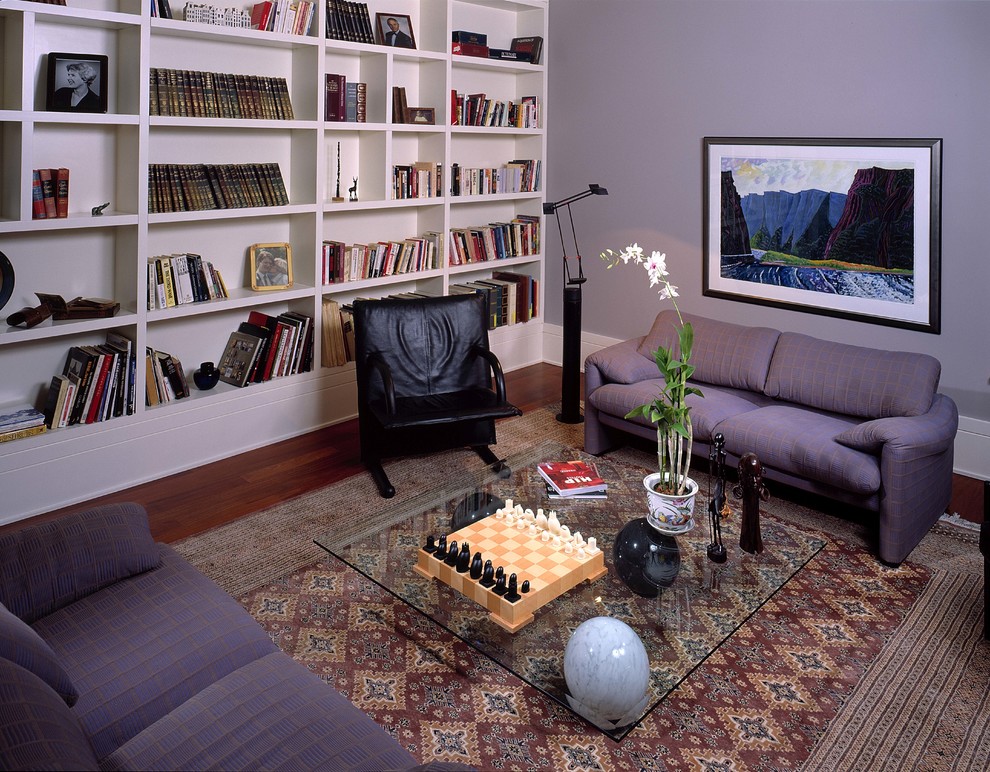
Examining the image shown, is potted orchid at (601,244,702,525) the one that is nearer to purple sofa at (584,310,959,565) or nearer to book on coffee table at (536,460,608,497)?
book on coffee table at (536,460,608,497)

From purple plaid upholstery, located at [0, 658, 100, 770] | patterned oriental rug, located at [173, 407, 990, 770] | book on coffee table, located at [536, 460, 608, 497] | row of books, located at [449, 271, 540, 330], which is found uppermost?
row of books, located at [449, 271, 540, 330]

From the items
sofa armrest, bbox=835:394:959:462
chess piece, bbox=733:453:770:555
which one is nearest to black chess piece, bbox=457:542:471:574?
chess piece, bbox=733:453:770:555

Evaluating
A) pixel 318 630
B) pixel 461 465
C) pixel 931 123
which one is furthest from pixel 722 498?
pixel 931 123

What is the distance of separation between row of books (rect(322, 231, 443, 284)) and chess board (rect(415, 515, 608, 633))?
246 cm

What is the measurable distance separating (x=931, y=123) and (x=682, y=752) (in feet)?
11.3

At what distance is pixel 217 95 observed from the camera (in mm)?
4316

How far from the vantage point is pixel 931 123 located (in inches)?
171

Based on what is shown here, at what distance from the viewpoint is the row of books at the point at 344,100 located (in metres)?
4.79

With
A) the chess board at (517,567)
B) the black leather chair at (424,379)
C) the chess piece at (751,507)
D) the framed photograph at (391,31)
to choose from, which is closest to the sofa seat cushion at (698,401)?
the black leather chair at (424,379)

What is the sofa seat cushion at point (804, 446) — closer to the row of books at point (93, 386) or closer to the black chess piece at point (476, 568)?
the black chess piece at point (476, 568)

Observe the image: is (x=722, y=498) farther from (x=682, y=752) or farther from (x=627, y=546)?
(x=682, y=752)

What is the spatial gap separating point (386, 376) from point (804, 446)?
6.38 ft

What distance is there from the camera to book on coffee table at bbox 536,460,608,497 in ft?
10.7

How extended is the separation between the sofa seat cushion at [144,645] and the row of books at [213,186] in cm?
233
